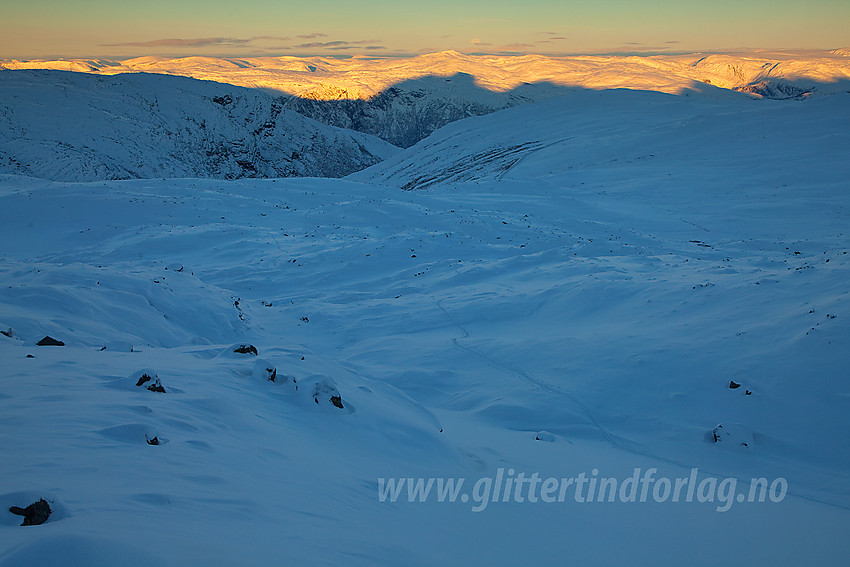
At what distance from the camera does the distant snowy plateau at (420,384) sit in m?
3.62

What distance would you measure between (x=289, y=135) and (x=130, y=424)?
429 feet

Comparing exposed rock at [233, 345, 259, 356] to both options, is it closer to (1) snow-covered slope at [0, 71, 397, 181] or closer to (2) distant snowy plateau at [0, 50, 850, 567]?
(2) distant snowy plateau at [0, 50, 850, 567]

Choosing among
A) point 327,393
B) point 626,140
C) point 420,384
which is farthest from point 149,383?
point 626,140

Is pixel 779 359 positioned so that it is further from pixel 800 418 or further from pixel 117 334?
pixel 117 334

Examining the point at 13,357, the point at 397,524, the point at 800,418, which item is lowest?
the point at 800,418

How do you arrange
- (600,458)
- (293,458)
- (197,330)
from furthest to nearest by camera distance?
(197,330)
(600,458)
(293,458)

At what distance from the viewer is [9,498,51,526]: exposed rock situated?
2.73 metres

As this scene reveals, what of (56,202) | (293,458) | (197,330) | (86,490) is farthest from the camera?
(56,202)

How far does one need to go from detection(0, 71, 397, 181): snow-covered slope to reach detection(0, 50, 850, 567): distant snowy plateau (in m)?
65.3

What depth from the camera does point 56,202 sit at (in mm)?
24469

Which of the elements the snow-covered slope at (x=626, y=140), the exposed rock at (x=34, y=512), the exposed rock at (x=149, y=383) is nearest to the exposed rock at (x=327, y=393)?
the exposed rock at (x=149, y=383)

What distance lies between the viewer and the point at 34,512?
2.77m

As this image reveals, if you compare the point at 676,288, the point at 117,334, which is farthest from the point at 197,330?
the point at 676,288

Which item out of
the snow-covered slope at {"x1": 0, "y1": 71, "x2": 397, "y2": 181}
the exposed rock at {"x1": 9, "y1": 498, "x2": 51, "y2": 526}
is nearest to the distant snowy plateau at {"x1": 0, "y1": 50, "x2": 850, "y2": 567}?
the exposed rock at {"x1": 9, "y1": 498, "x2": 51, "y2": 526}
